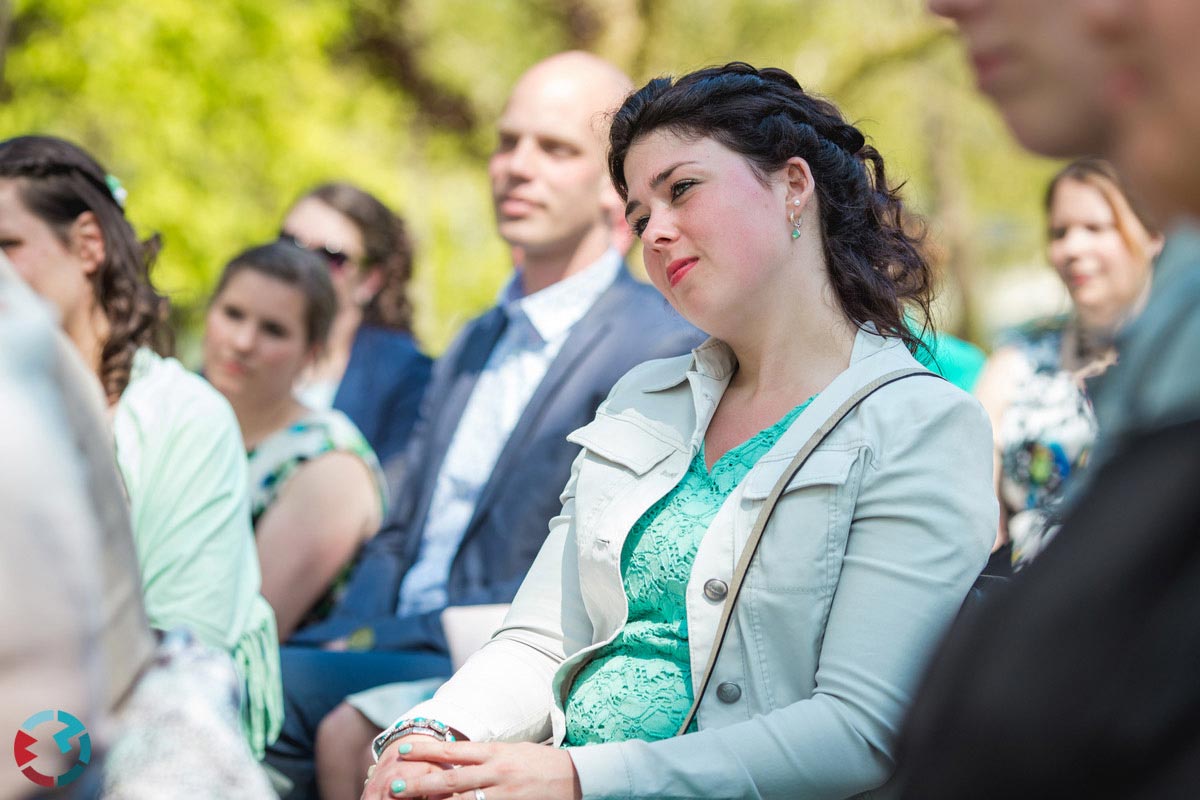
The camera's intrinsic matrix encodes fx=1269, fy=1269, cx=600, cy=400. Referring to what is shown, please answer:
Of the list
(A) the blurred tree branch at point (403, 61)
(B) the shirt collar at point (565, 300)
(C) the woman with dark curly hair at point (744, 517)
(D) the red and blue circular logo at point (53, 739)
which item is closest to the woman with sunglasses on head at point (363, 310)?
(B) the shirt collar at point (565, 300)

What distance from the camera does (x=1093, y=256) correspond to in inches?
147

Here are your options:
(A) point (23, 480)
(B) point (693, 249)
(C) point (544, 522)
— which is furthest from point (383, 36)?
(A) point (23, 480)

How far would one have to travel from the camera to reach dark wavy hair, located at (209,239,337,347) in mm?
4082

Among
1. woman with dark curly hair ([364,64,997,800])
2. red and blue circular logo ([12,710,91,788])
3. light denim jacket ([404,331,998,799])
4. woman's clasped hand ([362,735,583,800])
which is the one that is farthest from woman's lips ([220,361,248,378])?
red and blue circular logo ([12,710,91,788])

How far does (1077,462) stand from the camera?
138 inches

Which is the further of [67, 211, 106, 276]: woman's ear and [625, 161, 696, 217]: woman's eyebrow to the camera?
[67, 211, 106, 276]: woman's ear

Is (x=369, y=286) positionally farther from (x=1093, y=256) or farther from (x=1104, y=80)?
(x=1104, y=80)

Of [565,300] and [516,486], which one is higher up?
[565,300]

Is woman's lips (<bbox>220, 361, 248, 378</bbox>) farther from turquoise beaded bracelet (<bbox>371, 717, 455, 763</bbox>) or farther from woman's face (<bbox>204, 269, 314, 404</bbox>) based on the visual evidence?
turquoise beaded bracelet (<bbox>371, 717, 455, 763</bbox>)

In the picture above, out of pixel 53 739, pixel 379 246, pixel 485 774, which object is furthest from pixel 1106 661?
pixel 379 246

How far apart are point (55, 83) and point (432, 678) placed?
18.9 feet

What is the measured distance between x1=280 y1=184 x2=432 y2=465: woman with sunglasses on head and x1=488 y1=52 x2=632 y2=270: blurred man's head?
101cm

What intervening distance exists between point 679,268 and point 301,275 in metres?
2.27

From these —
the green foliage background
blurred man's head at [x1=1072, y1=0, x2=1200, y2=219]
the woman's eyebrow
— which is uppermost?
the green foliage background
